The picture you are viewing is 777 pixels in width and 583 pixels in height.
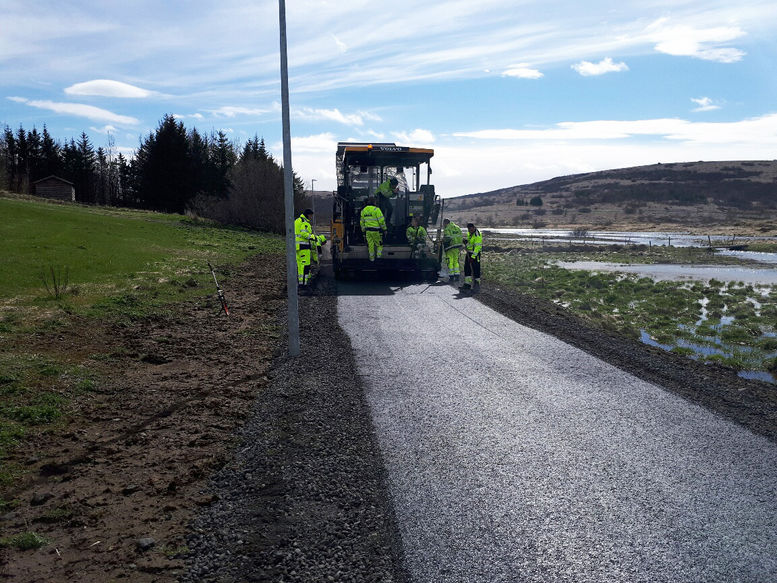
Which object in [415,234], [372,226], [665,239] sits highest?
[372,226]

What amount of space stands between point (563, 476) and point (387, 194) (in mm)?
13778

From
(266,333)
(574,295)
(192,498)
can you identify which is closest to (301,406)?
(192,498)

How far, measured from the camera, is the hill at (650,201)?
345ft

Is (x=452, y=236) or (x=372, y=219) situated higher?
(x=372, y=219)

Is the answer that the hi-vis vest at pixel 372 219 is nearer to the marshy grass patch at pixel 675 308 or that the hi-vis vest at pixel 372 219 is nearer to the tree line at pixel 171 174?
the marshy grass patch at pixel 675 308

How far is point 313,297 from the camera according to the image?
1605 cm

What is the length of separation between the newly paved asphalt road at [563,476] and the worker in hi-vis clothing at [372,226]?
8397mm

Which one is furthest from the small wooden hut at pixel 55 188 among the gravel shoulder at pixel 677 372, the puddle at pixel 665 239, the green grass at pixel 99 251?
the gravel shoulder at pixel 677 372

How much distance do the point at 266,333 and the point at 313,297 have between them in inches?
161

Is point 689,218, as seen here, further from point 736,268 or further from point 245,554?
point 245,554

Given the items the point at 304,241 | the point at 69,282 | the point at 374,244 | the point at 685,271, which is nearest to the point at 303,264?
the point at 304,241

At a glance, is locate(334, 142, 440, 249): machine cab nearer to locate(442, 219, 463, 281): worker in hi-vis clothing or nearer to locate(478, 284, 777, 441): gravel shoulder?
locate(442, 219, 463, 281): worker in hi-vis clothing

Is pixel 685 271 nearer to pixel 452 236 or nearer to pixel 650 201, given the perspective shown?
pixel 452 236

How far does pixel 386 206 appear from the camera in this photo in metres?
18.6
